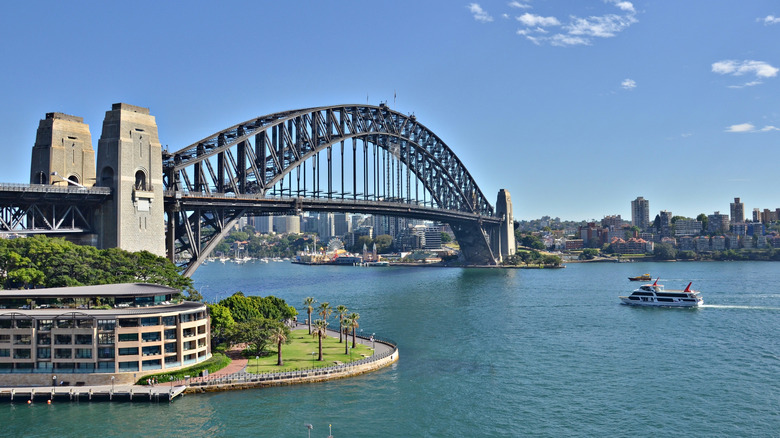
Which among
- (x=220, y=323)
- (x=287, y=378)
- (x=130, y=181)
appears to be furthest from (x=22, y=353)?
(x=130, y=181)

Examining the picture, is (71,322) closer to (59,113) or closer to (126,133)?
(126,133)

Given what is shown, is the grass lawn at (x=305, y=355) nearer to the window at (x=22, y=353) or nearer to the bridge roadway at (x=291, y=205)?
the window at (x=22, y=353)

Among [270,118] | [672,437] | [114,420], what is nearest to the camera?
[672,437]

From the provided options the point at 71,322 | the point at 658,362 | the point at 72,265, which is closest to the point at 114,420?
the point at 71,322

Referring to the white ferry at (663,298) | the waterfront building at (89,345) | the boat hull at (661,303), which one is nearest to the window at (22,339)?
the waterfront building at (89,345)

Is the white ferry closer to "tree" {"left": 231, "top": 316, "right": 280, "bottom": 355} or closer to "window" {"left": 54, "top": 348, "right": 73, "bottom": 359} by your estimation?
"tree" {"left": 231, "top": 316, "right": 280, "bottom": 355}

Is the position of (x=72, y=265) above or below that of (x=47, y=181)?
below
